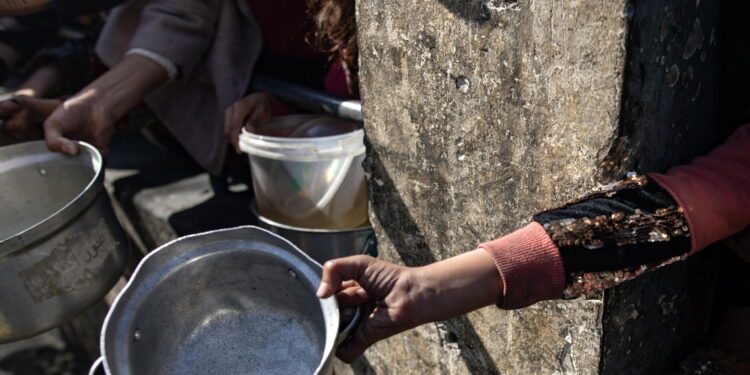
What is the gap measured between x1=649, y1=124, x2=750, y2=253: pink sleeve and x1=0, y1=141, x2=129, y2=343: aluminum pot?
1365mm

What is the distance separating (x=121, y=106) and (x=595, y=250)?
185cm

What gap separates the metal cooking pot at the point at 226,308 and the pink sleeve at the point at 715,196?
61cm

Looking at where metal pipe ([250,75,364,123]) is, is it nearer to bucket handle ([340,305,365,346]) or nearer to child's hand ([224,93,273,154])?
child's hand ([224,93,273,154])

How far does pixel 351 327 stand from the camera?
44.1 inches

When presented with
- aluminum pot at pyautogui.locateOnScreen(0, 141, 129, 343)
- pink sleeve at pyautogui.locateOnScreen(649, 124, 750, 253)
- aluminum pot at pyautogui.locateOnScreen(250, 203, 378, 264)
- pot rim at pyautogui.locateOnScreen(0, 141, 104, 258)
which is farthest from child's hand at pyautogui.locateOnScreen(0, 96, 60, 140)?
pink sleeve at pyautogui.locateOnScreen(649, 124, 750, 253)

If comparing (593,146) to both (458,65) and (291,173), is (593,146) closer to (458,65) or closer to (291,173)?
(458,65)

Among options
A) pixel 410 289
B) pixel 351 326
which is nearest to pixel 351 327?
pixel 351 326

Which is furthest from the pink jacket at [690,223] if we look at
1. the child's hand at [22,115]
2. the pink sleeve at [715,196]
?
the child's hand at [22,115]

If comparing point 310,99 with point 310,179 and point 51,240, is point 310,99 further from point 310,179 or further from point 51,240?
point 51,240

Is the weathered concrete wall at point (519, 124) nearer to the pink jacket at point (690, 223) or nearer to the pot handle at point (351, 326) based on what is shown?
the pink jacket at point (690, 223)

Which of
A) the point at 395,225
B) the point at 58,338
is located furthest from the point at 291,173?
the point at 58,338

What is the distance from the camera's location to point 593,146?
1.08 metres

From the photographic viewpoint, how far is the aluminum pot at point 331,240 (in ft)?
6.19

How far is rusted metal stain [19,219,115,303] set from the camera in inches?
60.9
